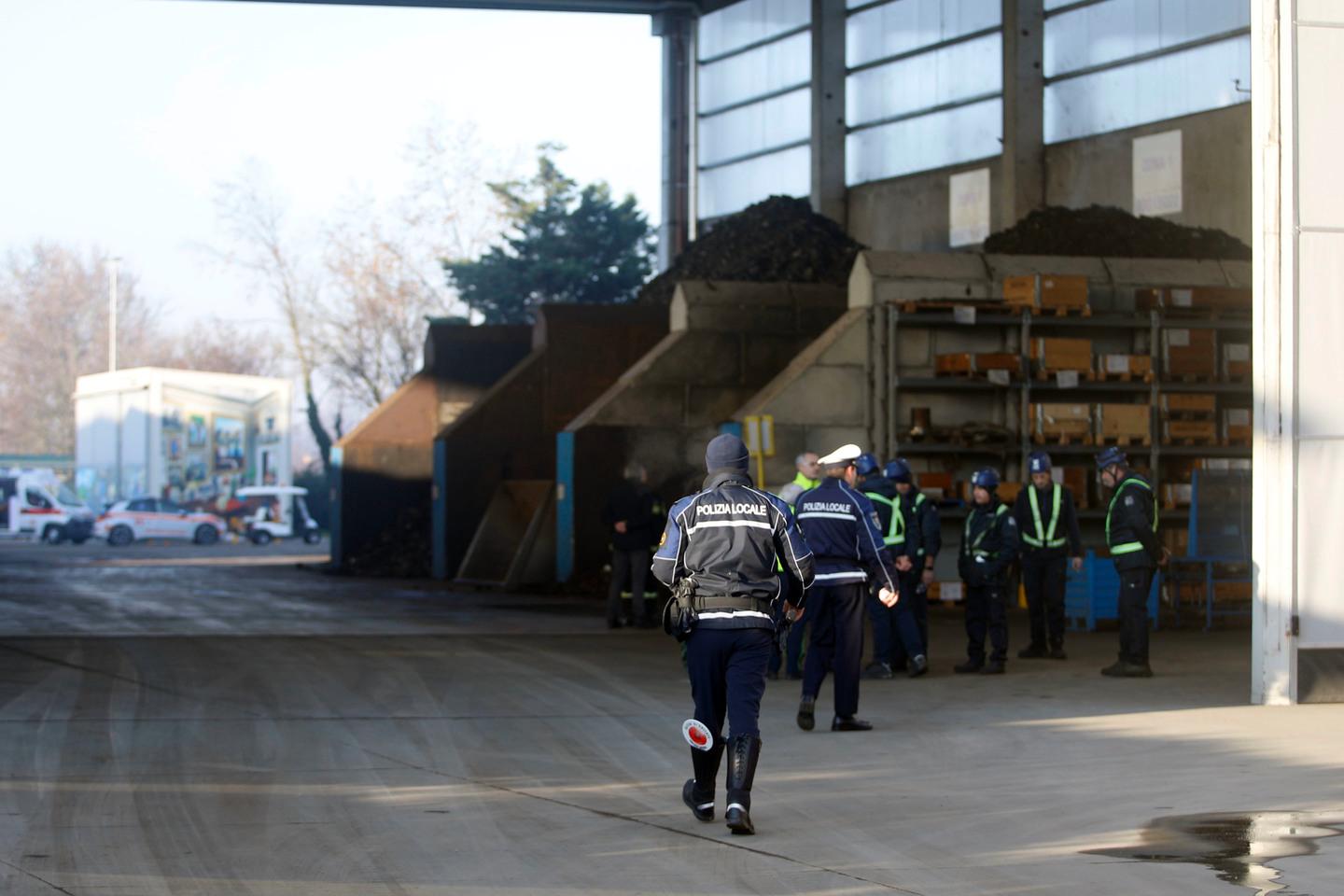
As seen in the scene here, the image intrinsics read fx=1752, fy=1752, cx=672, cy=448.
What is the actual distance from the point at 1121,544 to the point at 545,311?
16364 mm

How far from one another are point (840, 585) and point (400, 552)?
23.2 meters

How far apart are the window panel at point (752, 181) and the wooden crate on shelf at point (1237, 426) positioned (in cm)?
1696

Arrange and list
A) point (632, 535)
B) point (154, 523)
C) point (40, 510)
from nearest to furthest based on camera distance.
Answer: point (632, 535), point (154, 523), point (40, 510)

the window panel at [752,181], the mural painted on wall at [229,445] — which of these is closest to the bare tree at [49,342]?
the mural painted on wall at [229,445]

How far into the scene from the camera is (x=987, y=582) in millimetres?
16203

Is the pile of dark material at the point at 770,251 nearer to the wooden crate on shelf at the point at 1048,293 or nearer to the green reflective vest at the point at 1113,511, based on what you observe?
the wooden crate on shelf at the point at 1048,293

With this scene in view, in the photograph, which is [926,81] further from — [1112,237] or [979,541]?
[979,541]

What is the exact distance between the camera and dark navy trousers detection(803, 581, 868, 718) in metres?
12.0

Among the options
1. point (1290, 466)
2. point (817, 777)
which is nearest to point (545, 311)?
point (1290, 466)

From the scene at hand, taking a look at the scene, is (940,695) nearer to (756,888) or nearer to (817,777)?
(817,777)

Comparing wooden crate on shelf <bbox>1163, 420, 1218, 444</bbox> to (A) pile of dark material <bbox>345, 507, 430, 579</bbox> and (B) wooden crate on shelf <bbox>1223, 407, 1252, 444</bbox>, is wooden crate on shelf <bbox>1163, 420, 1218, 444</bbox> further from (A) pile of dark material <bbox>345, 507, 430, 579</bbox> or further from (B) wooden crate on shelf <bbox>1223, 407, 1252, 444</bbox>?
(A) pile of dark material <bbox>345, 507, 430, 579</bbox>

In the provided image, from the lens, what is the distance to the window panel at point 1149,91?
2875 centimetres

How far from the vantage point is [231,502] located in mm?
55219

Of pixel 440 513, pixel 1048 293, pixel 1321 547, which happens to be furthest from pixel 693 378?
pixel 1321 547
